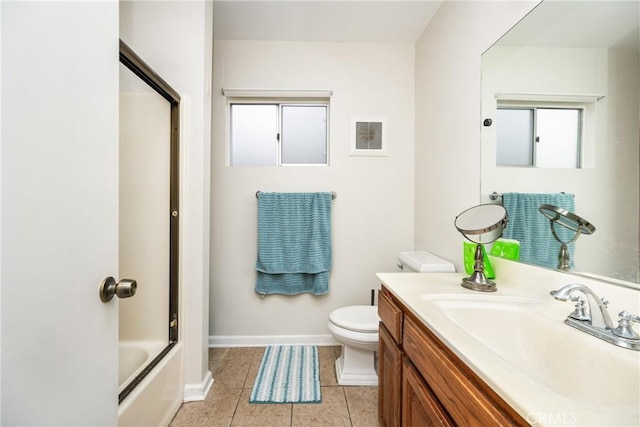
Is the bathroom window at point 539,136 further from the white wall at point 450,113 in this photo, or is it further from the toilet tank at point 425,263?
the toilet tank at point 425,263

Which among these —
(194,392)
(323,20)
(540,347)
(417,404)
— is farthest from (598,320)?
(323,20)

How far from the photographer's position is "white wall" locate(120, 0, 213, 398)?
1.42 metres

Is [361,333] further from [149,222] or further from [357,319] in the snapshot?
[149,222]

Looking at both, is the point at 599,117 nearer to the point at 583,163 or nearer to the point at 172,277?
the point at 583,163

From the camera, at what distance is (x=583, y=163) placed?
826 millimetres

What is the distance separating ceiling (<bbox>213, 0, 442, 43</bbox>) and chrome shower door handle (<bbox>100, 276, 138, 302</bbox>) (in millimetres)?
1807

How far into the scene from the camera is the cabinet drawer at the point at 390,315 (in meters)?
0.94

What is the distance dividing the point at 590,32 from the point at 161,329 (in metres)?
2.22

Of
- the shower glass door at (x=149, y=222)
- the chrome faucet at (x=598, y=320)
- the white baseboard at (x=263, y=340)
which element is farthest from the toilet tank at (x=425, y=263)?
the shower glass door at (x=149, y=222)

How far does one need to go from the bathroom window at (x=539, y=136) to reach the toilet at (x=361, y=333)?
678 mm

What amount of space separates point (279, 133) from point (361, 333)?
160 cm

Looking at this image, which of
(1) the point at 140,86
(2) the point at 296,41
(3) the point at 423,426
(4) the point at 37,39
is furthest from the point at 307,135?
(3) the point at 423,426

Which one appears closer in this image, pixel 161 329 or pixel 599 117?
pixel 599 117

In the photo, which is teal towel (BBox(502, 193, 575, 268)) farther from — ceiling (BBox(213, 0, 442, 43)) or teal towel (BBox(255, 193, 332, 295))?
ceiling (BBox(213, 0, 442, 43))
